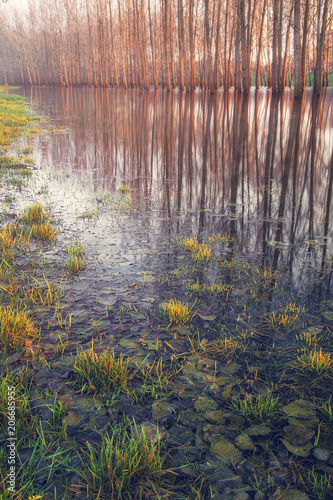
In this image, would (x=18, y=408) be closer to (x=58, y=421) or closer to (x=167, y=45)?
(x=58, y=421)

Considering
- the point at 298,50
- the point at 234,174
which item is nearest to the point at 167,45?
the point at 298,50

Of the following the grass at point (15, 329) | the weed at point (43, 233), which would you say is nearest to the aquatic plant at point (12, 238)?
the weed at point (43, 233)

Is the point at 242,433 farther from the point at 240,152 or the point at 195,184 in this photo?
the point at 240,152

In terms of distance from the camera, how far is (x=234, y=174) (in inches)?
321

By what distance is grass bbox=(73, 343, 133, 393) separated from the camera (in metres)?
2.38

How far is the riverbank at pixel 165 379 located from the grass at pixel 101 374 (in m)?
0.01

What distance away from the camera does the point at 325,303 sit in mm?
3334

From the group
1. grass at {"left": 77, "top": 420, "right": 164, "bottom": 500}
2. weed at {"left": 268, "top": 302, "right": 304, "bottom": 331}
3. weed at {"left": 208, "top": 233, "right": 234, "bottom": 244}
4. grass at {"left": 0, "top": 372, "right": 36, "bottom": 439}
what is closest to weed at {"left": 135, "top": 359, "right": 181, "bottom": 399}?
grass at {"left": 77, "top": 420, "right": 164, "bottom": 500}

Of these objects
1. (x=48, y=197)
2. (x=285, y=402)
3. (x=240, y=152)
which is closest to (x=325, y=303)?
(x=285, y=402)

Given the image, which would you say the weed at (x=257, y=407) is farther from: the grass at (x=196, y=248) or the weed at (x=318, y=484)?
the grass at (x=196, y=248)

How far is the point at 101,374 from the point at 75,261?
1.82 metres

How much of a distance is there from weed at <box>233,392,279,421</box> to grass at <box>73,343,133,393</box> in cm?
78

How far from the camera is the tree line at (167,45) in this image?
30922 mm

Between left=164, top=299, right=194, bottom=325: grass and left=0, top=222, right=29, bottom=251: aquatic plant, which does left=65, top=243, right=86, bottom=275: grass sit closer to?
left=0, top=222, right=29, bottom=251: aquatic plant
